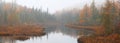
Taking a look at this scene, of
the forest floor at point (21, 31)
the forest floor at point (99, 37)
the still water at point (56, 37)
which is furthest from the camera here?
the forest floor at point (21, 31)

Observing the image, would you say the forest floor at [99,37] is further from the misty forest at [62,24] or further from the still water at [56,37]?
the still water at [56,37]

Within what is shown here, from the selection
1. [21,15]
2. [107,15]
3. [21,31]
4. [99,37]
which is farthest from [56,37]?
[107,15]

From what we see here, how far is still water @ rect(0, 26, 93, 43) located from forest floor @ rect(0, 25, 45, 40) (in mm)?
148

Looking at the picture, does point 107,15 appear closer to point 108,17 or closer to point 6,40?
point 108,17

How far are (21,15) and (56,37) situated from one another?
1389 mm

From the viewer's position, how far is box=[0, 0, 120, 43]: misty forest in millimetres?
8516

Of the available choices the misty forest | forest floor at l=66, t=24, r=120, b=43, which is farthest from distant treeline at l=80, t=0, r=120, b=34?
forest floor at l=66, t=24, r=120, b=43

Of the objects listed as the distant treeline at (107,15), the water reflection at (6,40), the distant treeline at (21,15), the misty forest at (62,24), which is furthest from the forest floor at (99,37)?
the water reflection at (6,40)

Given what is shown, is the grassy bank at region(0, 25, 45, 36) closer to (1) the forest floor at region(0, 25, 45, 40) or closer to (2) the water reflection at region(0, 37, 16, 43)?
(1) the forest floor at region(0, 25, 45, 40)

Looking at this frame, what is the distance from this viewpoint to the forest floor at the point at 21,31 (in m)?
9.11

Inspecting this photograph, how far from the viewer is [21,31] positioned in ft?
30.1

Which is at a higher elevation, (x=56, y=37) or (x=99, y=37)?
(x=99, y=37)

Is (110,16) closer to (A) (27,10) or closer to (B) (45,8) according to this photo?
(B) (45,8)

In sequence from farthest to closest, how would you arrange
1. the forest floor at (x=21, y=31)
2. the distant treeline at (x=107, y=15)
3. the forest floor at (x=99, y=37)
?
1. the forest floor at (x=21, y=31)
2. the distant treeline at (x=107, y=15)
3. the forest floor at (x=99, y=37)
